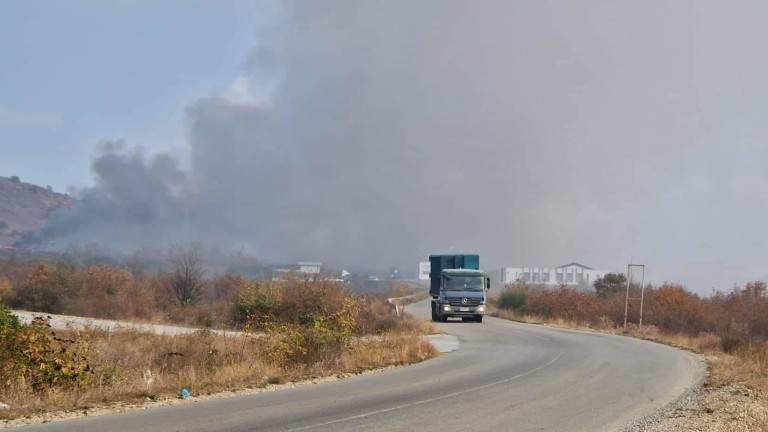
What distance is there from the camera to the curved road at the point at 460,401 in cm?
1080

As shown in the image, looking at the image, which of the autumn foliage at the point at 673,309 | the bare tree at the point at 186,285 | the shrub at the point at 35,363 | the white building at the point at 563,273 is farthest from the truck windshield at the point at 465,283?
the white building at the point at 563,273

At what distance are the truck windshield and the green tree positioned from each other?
99.4ft

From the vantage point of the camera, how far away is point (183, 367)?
18375 millimetres

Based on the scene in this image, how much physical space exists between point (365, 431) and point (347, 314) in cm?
1103

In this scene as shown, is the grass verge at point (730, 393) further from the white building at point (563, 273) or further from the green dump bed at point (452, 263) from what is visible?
the white building at point (563, 273)

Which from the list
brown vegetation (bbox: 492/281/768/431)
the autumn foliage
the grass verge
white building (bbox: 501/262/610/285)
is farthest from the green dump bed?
white building (bbox: 501/262/610/285)

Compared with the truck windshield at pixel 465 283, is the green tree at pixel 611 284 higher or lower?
lower

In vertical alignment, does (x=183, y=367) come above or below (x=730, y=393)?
below

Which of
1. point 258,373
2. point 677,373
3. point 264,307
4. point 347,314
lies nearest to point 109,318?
point 264,307

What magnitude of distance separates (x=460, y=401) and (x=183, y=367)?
8.24 meters

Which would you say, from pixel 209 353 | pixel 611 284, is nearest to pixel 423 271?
pixel 611 284

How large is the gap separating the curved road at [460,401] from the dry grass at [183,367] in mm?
968

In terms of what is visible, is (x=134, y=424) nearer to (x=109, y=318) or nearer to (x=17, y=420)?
(x=17, y=420)

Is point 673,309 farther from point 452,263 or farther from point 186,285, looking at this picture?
point 186,285
